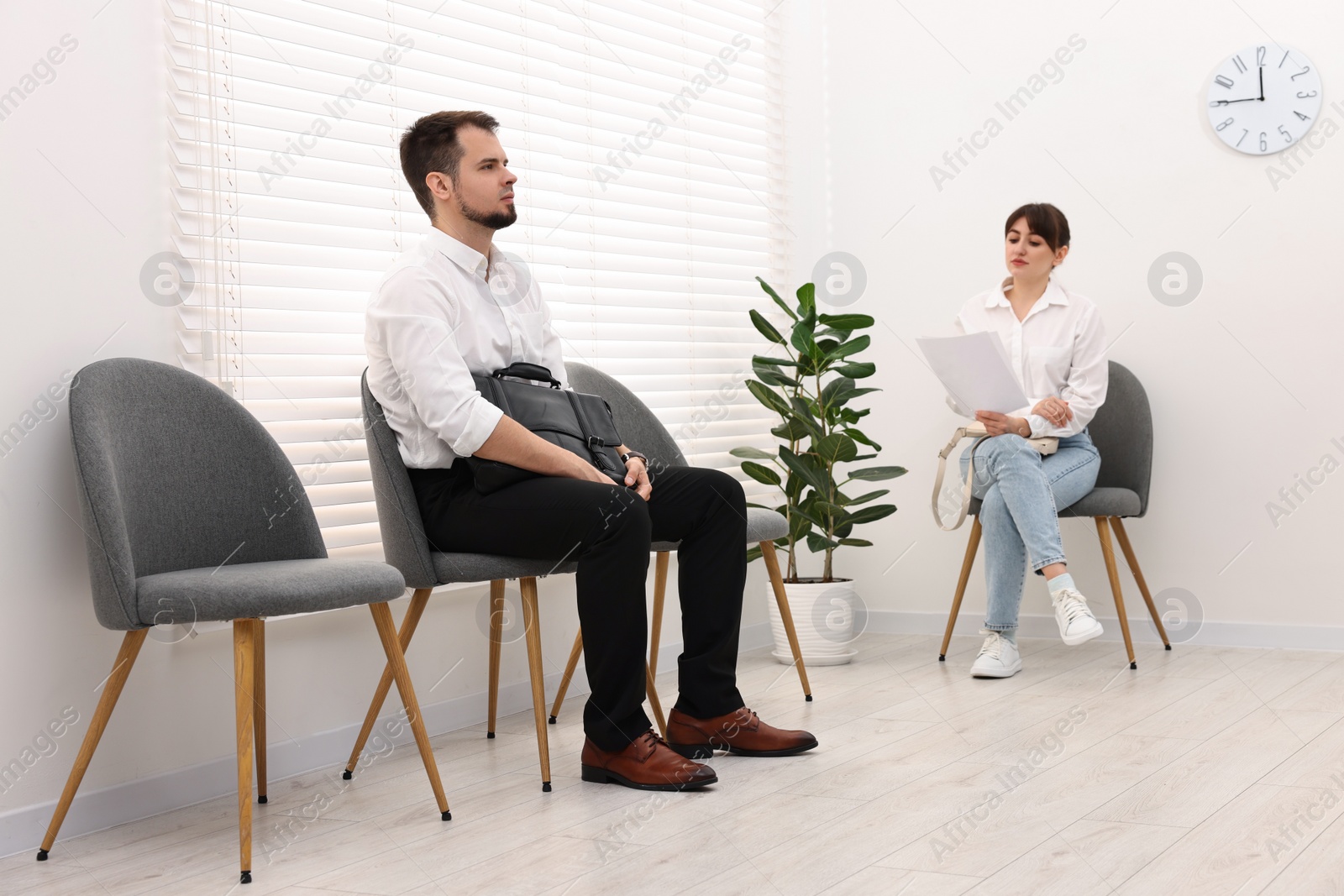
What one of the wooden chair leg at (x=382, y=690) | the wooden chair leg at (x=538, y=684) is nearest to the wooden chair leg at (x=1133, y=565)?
the wooden chair leg at (x=538, y=684)

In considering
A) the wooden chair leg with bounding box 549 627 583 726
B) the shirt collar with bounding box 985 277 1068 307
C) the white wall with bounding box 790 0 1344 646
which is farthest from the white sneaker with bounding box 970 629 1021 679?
the wooden chair leg with bounding box 549 627 583 726

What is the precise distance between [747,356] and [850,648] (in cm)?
101

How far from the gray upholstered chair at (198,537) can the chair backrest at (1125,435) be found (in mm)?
2228

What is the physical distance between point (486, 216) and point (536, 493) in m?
0.61

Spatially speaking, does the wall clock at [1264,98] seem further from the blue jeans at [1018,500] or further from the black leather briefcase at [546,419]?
the black leather briefcase at [546,419]

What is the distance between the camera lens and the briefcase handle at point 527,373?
2.37m

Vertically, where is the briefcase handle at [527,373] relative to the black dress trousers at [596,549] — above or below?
above

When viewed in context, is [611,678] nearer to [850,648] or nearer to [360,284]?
[360,284]

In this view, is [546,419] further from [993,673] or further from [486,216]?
[993,673]

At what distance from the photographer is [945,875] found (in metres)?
1.68

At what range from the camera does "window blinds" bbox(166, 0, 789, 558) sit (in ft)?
7.80

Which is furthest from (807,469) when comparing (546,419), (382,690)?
(382,690)

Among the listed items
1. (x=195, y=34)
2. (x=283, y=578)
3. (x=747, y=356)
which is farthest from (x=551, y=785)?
(x=747, y=356)

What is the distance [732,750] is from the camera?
2.42 m
